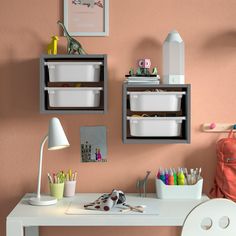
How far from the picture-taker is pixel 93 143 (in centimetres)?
307

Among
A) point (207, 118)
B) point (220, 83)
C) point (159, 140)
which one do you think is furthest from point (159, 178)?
point (220, 83)

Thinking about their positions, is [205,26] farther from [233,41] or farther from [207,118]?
[207,118]

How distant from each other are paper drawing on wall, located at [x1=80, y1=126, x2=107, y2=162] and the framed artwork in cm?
55

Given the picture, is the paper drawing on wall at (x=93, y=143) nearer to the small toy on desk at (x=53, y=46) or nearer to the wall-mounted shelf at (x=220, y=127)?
the small toy on desk at (x=53, y=46)

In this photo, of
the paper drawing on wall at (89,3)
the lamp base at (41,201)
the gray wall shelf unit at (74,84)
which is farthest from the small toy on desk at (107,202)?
the paper drawing on wall at (89,3)

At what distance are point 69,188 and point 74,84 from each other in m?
0.58

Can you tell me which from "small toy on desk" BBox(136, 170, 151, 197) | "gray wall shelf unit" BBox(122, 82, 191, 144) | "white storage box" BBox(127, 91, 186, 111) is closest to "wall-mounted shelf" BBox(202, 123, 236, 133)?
"gray wall shelf unit" BBox(122, 82, 191, 144)

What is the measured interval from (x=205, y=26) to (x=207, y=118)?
53 cm

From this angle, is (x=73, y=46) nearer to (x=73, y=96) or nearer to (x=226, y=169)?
(x=73, y=96)

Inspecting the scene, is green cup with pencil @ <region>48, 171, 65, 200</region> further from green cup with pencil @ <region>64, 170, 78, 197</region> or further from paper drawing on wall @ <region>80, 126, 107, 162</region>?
paper drawing on wall @ <region>80, 126, 107, 162</region>

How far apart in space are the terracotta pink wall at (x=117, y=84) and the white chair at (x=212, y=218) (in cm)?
83

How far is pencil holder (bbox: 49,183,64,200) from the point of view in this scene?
9.48 feet

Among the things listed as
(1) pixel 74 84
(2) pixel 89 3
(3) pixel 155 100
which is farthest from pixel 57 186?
(2) pixel 89 3

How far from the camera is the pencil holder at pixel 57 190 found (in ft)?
9.48
